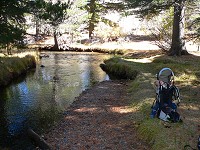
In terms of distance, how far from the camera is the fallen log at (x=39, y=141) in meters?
9.44

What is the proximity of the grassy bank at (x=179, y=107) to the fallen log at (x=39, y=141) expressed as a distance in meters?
3.51

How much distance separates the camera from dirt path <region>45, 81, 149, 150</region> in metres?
9.58

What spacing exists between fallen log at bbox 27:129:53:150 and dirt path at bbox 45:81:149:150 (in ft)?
1.12

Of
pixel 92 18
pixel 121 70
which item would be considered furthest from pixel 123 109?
pixel 92 18

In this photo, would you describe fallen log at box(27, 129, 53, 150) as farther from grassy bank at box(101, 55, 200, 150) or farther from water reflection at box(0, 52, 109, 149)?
grassy bank at box(101, 55, 200, 150)

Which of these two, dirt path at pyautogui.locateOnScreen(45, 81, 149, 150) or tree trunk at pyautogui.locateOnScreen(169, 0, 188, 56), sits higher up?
tree trunk at pyautogui.locateOnScreen(169, 0, 188, 56)

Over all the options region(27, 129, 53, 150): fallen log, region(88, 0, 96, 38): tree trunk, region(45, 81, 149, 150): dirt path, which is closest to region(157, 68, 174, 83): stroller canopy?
region(45, 81, 149, 150): dirt path

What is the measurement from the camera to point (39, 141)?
32.4 feet

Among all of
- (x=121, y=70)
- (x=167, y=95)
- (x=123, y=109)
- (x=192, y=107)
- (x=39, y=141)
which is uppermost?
(x=167, y=95)

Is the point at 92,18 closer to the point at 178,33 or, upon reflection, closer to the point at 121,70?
the point at 121,70

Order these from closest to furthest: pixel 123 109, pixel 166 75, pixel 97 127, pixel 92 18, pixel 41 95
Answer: pixel 166 75, pixel 97 127, pixel 123 109, pixel 41 95, pixel 92 18

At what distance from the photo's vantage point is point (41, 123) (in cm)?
1222

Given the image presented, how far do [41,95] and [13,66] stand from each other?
724cm

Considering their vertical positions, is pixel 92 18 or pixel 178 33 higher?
pixel 92 18
